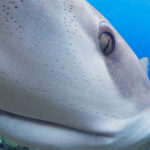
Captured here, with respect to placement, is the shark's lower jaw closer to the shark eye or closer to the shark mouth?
the shark mouth

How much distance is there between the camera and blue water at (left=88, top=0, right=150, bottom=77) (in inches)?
963

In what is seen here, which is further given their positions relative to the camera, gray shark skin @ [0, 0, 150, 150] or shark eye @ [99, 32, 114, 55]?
shark eye @ [99, 32, 114, 55]

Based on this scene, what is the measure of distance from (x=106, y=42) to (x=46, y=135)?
0.48 metres

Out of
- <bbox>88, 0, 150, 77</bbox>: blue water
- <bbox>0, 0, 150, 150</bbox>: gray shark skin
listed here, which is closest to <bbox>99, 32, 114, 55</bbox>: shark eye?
<bbox>0, 0, 150, 150</bbox>: gray shark skin

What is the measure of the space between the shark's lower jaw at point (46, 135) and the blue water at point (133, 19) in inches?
917

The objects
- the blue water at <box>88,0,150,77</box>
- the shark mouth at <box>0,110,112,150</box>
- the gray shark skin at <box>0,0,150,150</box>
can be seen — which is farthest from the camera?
the blue water at <box>88,0,150,77</box>

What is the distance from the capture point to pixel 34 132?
36.5 inches

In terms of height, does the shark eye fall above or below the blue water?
below

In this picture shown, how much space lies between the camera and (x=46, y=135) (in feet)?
3.11

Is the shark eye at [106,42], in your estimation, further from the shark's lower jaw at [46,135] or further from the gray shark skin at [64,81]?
the shark's lower jaw at [46,135]

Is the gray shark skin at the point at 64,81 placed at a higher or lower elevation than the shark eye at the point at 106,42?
lower

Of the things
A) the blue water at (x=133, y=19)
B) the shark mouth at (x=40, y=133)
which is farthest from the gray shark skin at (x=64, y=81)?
the blue water at (x=133, y=19)

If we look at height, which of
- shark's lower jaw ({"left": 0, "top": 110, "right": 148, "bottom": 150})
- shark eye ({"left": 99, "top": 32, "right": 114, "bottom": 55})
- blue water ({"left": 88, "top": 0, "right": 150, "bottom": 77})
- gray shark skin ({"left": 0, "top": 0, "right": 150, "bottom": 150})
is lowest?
shark's lower jaw ({"left": 0, "top": 110, "right": 148, "bottom": 150})

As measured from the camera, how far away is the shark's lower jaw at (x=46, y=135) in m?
0.90
